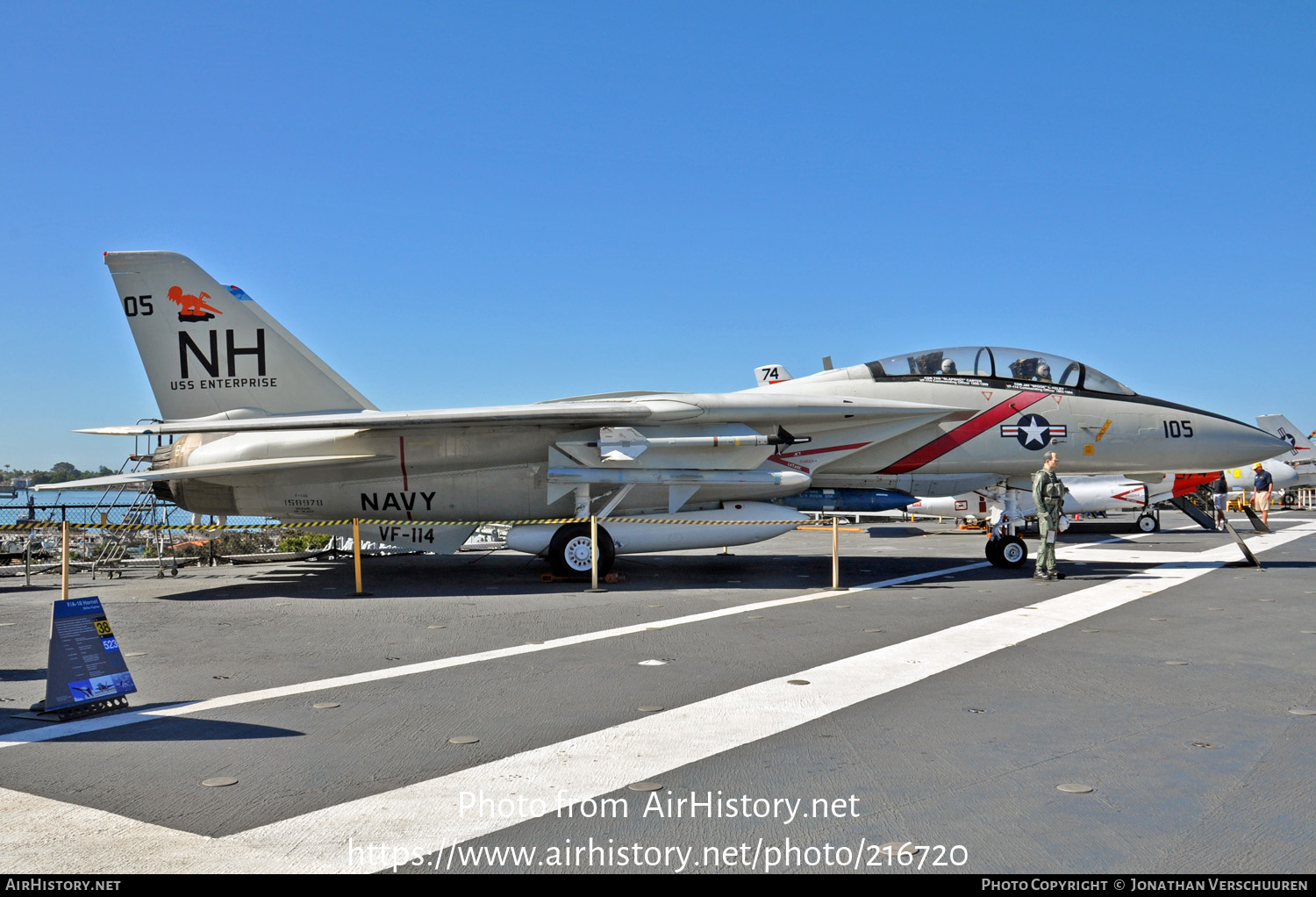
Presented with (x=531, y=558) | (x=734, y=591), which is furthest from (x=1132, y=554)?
(x=531, y=558)

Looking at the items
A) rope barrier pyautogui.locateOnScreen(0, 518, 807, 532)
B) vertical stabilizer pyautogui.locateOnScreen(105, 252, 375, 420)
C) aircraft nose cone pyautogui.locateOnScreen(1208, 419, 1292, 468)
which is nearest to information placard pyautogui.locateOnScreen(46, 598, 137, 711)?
rope barrier pyautogui.locateOnScreen(0, 518, 807, 532)

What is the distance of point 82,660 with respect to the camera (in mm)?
4645

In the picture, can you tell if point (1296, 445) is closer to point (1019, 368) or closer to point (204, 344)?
point (1019, 368)

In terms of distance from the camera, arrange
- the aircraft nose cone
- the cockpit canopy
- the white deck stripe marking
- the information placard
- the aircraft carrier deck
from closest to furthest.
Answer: the aircraft carrier deck
the white deck stripe marking
the information placard
the aircraft nose cone
the cockpit canopy

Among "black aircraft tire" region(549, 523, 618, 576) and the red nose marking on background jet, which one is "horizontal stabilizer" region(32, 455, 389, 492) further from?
the red nose marking on background jet

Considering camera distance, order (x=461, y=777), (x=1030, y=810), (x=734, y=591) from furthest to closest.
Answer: (x=734, y=591) < (x=461, y=777) < (x=1030, y=810)

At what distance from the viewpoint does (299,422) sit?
10.4m

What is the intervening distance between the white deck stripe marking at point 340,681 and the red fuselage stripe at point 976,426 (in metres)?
4.13

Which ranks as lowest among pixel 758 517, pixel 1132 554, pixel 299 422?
pixel 1132 554

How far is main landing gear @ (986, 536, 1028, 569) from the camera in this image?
40.8 feet

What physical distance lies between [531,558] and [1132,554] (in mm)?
10990

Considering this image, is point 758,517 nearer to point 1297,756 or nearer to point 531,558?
point 531,558

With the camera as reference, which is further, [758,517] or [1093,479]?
[1093,479]

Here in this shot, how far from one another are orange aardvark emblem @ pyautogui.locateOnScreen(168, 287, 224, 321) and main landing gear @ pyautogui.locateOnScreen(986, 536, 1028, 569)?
38.8 ft
